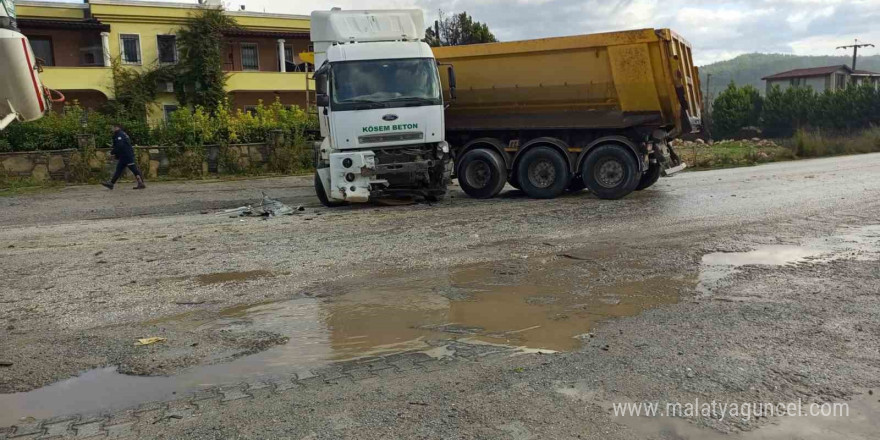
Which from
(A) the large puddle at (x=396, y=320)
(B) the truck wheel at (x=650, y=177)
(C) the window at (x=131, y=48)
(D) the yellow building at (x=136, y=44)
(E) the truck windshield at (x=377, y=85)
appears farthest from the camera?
(C) the window at (x=131, y=48)

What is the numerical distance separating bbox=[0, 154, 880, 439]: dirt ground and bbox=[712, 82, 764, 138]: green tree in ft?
134

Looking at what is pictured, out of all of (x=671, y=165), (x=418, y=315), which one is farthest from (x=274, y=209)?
(x=671, y=165)

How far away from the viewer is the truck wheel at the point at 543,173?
510 inches

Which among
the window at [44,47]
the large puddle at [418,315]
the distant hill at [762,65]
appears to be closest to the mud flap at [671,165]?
the large puddle at [418,315]

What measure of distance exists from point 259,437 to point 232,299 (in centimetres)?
301

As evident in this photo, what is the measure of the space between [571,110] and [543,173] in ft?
4.28

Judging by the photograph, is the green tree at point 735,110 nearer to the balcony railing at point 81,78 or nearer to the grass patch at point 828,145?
the grass patch at point 828,145

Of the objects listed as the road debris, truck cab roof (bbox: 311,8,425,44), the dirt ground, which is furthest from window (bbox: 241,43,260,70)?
the dirt ground

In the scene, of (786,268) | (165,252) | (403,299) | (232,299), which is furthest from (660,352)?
(165,252)

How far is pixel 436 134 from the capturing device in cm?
1205

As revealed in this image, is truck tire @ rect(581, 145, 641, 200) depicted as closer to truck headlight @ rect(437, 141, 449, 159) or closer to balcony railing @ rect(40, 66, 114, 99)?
truck headlight @ rect(437, 141, 449, 159)

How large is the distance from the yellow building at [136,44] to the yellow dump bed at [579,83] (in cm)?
1964

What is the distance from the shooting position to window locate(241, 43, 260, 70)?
34062 mm

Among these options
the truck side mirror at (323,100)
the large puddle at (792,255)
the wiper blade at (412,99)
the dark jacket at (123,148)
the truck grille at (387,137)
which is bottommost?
the large puddle at (792,255)
